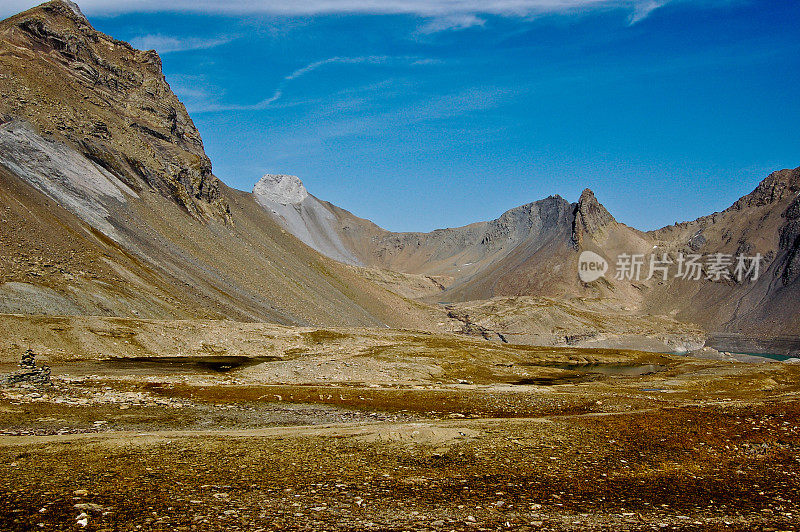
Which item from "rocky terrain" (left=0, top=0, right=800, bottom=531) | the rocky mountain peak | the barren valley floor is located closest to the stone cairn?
"rocky terrain" (left=0, top=0, right=800, bottom=531)

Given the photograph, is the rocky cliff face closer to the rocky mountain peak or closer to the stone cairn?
the rocky mountain peak

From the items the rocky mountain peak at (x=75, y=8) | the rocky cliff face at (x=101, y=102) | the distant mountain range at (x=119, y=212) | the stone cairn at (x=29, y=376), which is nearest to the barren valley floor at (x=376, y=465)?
the stone cairn at (x=29, y=376)

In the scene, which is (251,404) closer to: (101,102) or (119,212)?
(119,212)

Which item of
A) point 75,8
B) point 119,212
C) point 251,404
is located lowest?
point 251,404

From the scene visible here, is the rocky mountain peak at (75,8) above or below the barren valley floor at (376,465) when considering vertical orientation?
above

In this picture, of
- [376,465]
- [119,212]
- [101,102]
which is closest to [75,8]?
[101,102]

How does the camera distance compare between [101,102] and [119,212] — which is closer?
[119,212]

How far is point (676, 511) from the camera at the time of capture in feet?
51.3

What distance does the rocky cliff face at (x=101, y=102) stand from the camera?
11869 centimetres

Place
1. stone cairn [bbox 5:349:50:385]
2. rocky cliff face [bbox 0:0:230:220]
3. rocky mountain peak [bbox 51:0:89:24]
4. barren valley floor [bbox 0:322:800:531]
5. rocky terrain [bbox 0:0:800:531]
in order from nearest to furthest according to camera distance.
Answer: barren valley floor [bbox 0:322:800:531], rocky terrain [bbox 0:0:800:531], stone cairn [bbox 5:349:50:385], rocky cliff face [bbox 0:0:230:220], rocky mountain peak [bbox 51:0:89:24]

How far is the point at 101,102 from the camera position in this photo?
137 meters

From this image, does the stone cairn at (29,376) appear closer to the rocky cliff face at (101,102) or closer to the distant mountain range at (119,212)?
the distant mountain range at (119,212)

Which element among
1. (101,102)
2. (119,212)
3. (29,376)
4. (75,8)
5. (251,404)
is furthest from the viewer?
(75,8)

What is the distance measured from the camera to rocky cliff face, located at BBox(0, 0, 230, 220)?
389 ft
